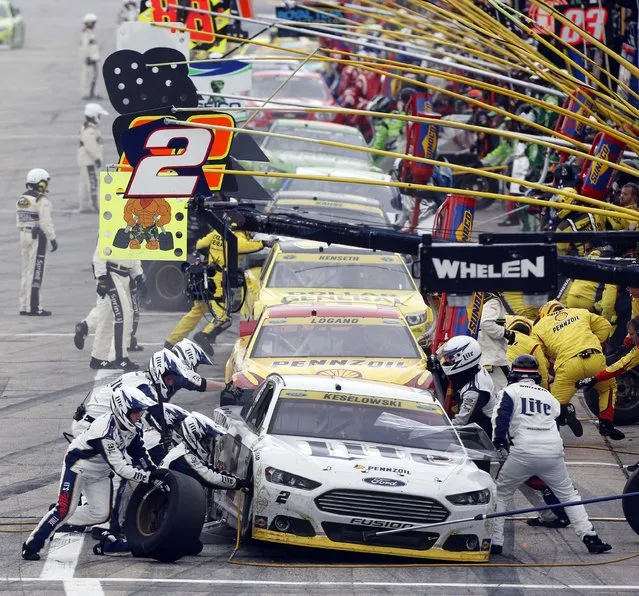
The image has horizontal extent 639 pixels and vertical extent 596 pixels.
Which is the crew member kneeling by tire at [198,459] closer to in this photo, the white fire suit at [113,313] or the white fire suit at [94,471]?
the white fire suit at [94,471]

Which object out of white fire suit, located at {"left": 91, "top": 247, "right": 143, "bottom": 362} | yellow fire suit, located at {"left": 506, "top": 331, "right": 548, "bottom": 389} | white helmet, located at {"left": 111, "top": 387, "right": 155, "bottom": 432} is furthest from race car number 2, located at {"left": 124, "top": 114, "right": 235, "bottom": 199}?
white fire suit, located at {"left": 91, "top": 247, "right": 143, "bottom": 362}

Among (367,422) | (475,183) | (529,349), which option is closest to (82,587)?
(367,422)

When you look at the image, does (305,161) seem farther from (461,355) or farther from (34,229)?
(461,355)

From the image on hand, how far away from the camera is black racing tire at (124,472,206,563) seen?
35.6 feet

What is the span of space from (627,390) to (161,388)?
6398 millimetres

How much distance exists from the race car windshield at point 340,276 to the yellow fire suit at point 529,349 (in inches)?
113

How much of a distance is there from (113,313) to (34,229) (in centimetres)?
336

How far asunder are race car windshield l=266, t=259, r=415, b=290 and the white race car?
5832 millimetres

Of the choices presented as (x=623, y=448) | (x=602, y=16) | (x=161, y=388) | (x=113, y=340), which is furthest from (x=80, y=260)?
(x=161, y=388)

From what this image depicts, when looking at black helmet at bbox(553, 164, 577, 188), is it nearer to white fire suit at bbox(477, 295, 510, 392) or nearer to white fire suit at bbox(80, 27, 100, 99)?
white fire suit at bbox(477, 295, 510, 392)

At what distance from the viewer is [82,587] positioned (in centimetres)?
1031

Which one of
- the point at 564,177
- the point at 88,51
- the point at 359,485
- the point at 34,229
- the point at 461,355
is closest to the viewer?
the point at 359,485

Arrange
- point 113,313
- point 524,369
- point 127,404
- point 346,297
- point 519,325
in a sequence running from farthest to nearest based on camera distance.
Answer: point 113,313, point 346,297, point 519,325, point 524,369, point 127,404

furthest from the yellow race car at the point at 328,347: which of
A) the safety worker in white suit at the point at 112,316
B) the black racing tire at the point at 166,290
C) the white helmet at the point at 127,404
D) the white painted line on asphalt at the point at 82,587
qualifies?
the black racing tire at the point at 166,290
